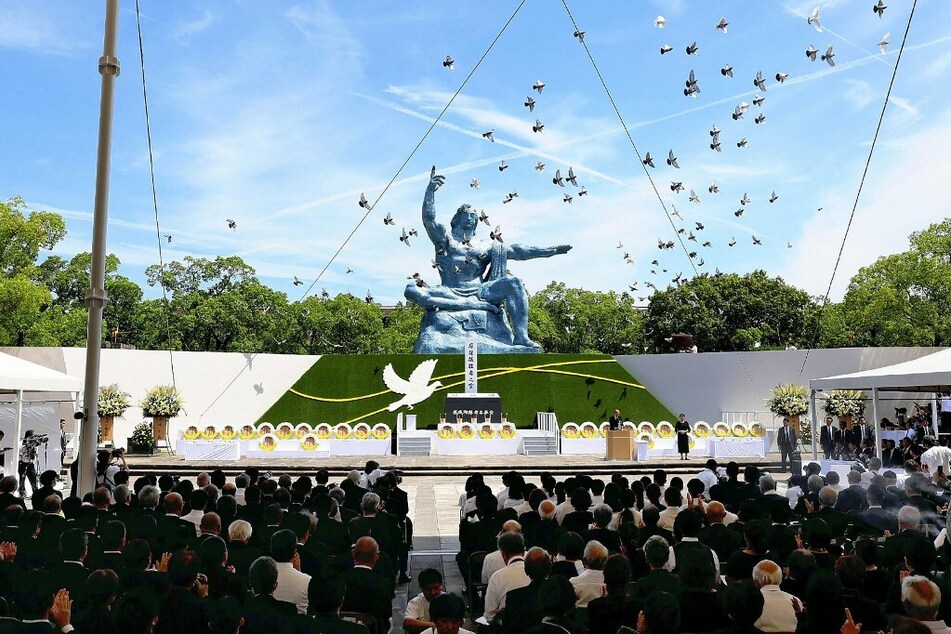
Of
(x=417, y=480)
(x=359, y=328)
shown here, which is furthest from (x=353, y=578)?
(x=359, y=328)

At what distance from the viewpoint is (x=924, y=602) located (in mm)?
3752

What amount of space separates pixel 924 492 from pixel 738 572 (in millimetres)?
5308

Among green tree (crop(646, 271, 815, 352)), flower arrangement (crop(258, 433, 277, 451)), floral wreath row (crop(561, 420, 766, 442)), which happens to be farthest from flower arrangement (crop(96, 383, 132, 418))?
green tree (crop(646, 271, 815, 352))

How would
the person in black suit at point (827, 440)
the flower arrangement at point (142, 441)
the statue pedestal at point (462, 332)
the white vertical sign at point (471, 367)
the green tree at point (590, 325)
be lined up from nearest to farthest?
the person in black suit at point (827, 440) < the flower arrangement at point (142, 441) < the white vertical sign at point (471, 367) < the statue pedestal at point (462, 332) < the green tree at point (590, 325)

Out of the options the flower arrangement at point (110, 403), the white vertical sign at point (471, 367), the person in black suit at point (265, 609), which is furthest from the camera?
the white vertical sign at point (471, 367)

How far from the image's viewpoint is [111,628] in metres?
3.48

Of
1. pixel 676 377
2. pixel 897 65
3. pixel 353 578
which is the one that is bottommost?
pixel 353 578

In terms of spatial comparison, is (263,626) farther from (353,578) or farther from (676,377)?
(676,377)

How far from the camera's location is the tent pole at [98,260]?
9.49 m

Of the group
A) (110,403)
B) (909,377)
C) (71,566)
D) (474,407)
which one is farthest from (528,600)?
(474,407)

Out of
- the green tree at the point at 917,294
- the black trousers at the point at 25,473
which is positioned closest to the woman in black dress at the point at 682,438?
the black trousers at the point at 25,473

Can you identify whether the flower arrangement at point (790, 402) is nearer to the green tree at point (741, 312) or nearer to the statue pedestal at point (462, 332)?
the statue pedestal at point (462, 332)

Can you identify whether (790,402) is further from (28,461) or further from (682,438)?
(28,461)

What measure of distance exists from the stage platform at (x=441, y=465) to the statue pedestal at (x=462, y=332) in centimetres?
1347
